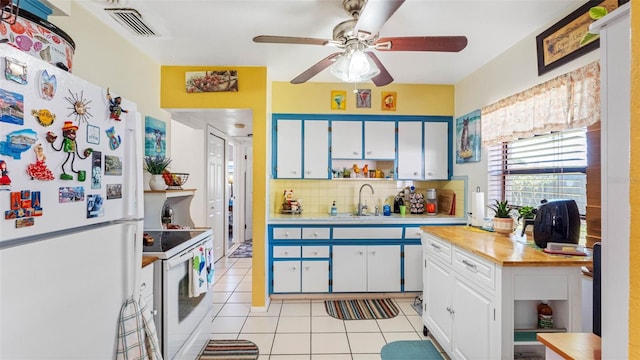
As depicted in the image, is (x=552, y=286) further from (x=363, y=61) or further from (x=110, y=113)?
(x=110, y=113)

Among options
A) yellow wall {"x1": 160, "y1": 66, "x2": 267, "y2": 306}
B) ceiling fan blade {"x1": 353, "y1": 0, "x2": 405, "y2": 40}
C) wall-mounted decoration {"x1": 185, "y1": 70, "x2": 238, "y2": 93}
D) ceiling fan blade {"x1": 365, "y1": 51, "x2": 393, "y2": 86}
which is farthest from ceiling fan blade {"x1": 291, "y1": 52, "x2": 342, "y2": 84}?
wall-mounted decoration {"x1": 185, "y1": 70, "x2": 238, "y2": 93}

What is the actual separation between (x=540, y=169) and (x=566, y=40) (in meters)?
0.94

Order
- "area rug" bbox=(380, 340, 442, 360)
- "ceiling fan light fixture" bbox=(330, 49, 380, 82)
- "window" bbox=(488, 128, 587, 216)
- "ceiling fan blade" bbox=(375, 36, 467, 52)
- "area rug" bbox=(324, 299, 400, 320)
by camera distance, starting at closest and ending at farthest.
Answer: "ceiling fan blade" bbox=(375, 36, 467, 52), "ceiling fan light fixture" bbox=(330, 49, 380, 82), "window" bbox=(488, 128, 587, 216), "area rug" bbox=(380, 340, 442, 360), "area rug" bbox=(324, 299, 400, 320)

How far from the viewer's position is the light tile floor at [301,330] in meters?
2.33

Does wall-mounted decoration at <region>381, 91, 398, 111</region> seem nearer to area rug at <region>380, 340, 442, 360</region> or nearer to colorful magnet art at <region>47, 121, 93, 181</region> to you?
area rug at <region>380, 340, 442, 360</region>

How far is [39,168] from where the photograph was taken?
860 millimetres

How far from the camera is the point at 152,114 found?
2.93 metres

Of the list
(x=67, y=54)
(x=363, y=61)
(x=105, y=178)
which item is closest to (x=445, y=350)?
(x=363, y=61)

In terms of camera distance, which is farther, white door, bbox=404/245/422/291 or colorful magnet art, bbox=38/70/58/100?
white door, bbox=404/245/422/291

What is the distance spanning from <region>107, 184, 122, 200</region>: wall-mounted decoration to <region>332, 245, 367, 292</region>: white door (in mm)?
2419

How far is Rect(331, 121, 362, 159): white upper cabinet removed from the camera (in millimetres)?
3643

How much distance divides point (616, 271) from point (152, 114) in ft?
11.0

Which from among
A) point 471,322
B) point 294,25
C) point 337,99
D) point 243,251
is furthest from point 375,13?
point 243,251

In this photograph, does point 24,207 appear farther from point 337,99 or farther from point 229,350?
point 337,99
